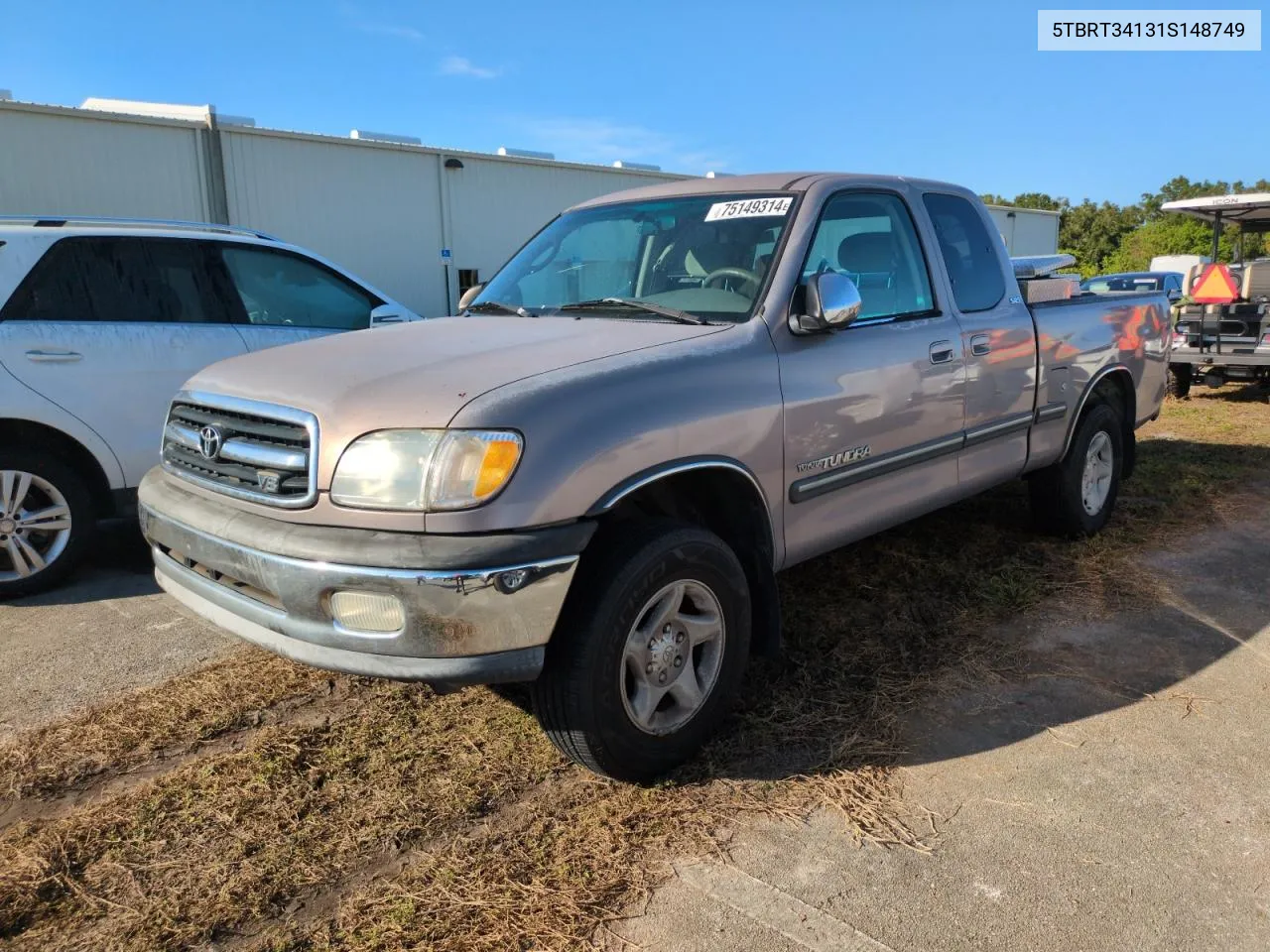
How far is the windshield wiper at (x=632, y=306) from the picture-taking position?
329 cm

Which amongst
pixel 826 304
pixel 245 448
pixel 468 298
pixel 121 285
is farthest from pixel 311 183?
pixel 826 304

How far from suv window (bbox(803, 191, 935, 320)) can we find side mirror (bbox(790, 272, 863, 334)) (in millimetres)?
259

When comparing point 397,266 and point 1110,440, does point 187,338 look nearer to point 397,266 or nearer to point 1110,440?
point 1110,440

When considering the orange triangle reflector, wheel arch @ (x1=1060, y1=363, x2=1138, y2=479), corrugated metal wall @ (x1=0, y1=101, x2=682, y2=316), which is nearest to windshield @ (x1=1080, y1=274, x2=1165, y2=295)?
the orange triangle reflector

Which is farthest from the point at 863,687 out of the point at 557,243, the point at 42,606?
the point at 42,606

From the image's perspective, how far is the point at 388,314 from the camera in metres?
5.65

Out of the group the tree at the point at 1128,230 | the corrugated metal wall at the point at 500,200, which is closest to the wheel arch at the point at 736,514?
the corrugated metal wall at the point at 500,200

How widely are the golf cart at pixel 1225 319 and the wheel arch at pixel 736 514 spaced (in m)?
8.83

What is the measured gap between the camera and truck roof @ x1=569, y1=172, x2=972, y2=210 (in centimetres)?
373

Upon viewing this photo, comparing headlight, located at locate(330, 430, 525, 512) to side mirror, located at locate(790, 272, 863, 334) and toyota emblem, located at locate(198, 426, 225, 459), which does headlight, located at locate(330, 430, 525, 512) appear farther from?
side mirror, located at locate(790, 272, 863, 334)

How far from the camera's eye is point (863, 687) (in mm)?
3506

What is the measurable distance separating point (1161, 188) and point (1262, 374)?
55.3m

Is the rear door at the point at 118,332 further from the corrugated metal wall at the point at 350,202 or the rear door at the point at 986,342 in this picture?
the corrugated metal wall at the point at 350,202

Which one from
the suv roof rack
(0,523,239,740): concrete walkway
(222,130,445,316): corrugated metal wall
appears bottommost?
(0,523,239,740): concrete walkway
